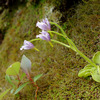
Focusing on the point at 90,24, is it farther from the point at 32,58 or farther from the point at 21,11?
the point at 21,11

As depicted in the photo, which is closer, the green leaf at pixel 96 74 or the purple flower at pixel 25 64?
the green leaf at pixel 96 74

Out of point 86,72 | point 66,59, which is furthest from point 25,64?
point 86,72

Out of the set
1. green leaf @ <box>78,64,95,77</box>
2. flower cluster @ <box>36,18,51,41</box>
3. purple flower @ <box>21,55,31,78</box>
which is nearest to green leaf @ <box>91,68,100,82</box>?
green leaf @ <box>78,64,95,77</box>

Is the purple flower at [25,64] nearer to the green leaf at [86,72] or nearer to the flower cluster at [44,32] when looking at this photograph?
the flower cluster at [44,32]

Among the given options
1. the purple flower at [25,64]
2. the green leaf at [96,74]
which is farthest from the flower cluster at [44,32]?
the green leaf at [96,74]

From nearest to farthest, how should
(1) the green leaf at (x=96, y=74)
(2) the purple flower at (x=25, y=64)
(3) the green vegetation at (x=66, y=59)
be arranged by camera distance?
(1) the green leaf at (x=96, y=74) < (3) the green vegetation at (x=66, y=59) < (2) the purple flower at (x=25, y=64)

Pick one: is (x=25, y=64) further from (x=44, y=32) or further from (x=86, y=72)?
(x=86, y=72)

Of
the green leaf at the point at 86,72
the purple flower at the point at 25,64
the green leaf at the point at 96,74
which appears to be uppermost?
the purple flower at the point at 25,64

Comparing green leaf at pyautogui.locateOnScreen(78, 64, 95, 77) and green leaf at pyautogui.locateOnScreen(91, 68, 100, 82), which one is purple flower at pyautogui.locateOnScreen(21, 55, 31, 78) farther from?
green leaf at pyautogui.locateOnScreen(91, 68, 100, 82)

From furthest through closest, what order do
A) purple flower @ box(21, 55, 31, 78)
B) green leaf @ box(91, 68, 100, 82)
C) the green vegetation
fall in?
purple flower @ box(21, 55, 31, 78) < the green vegetation < green leaf @ box(91, 68, 100, 82)

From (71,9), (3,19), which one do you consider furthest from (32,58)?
(3,19)

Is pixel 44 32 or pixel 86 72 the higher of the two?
pixel 44 32
